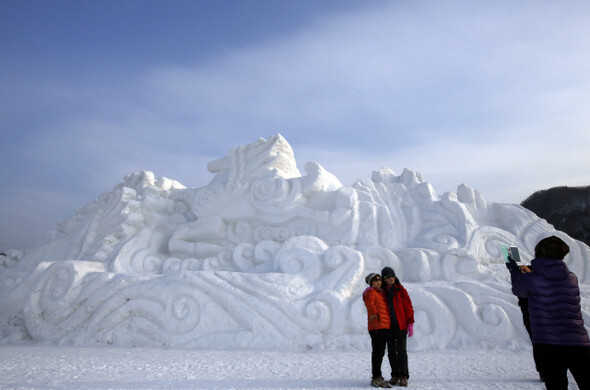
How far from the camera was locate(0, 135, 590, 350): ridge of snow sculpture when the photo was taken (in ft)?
13.0

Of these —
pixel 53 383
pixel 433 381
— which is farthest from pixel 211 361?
pixel 433 381

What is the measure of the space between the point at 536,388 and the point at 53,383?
3241mm

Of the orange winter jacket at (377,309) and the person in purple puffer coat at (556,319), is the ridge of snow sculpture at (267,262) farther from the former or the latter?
the person in purple puffer coat at (556,319)

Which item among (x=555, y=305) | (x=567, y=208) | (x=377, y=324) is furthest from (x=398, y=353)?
(x=567, y=208)

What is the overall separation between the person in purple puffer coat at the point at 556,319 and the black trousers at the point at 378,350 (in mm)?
895

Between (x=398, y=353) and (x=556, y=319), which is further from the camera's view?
(x=398, y=353)

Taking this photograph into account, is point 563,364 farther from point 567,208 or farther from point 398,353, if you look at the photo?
point 567,208

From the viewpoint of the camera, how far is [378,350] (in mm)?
2717

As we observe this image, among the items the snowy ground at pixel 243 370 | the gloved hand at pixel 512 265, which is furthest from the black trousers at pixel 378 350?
the gloved hand at pixel 512 265

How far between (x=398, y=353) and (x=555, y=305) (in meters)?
1.04

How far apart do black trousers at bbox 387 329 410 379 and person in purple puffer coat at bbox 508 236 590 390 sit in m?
0.81

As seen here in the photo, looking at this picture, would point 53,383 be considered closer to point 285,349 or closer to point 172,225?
point 285,349

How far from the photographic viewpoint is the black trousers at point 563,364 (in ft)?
6.66

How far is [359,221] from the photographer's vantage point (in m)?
5.20
